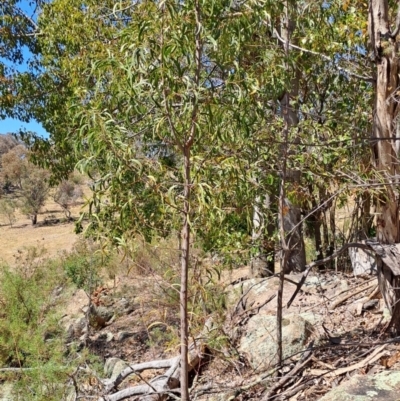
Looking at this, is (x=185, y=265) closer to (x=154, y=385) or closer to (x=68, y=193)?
(x=154, y=385)

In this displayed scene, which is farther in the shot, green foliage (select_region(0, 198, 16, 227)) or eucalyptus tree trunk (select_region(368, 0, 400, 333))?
green foliage (select_region(0, 198, 16, 227))

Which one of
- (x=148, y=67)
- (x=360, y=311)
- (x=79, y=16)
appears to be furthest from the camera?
(x=79, y=16)

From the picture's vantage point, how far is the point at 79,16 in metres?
6.35

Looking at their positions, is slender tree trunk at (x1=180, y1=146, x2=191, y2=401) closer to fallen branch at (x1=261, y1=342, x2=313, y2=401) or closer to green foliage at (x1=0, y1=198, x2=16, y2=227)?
fallen branch at (x1=261, y1=342, x2=313, y2=401)

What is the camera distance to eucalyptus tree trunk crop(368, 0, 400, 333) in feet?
11.5

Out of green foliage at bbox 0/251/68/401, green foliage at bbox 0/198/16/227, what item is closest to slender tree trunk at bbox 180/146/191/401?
green foliage at bbox 0/251/68/401

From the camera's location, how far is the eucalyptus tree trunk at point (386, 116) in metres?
3.49

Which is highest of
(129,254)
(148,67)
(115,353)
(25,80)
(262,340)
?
(25,80)

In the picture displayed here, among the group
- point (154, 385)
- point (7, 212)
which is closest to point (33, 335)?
point (154, 385)

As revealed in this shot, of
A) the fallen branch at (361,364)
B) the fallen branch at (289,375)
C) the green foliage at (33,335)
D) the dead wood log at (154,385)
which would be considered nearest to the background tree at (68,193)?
the green foliage at (33,335)

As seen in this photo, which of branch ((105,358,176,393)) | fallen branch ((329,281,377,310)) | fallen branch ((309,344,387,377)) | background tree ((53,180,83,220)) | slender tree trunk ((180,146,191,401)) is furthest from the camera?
background tree ((53,180,83,220))

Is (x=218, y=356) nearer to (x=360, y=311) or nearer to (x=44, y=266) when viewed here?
(x=360, y=311)

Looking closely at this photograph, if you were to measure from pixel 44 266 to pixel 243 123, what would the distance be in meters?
7.66

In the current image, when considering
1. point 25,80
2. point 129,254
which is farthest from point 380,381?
point 25,80
